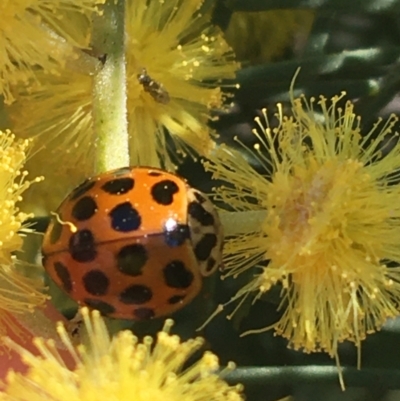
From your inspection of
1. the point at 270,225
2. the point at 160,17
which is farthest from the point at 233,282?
the point at 160,17

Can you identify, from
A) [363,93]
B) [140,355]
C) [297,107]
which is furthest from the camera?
[363,93]

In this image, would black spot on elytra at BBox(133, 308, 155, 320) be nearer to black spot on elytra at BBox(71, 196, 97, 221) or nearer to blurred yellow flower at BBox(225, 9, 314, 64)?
black spot on elytra at BBox(71, 196, 97, 221)

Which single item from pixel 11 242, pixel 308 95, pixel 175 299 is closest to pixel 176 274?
pixel 175 299

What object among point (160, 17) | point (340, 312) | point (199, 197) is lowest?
point (340, 312)

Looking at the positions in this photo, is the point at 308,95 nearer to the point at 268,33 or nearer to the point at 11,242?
the point at 268,33

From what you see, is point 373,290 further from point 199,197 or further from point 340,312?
point 199,197

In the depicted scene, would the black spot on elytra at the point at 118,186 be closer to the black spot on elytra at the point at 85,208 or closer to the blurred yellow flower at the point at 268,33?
the black spot on elytra at the point at 85,208

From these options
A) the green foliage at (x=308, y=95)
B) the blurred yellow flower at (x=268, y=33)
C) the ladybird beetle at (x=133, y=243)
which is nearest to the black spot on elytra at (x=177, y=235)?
the ladybird beetle at (x=133, y=243)

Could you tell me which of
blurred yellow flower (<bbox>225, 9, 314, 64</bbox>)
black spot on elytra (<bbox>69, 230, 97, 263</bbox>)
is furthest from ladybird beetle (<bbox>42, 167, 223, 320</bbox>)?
blurred yellow flower (<bbox>225, 9, 314, 64</bbox>)
